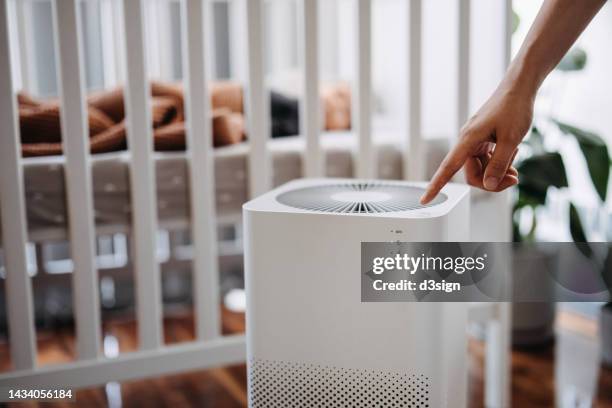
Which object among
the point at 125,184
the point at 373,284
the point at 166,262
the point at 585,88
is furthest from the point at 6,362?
the point at 585,88

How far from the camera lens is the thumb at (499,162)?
77cm

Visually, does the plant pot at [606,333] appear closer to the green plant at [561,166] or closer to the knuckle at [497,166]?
the green plant at [561,166]

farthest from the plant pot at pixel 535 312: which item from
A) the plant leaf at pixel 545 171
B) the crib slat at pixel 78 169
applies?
the crib slat at pixel 78 169

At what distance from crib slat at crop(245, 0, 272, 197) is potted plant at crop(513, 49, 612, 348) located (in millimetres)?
703

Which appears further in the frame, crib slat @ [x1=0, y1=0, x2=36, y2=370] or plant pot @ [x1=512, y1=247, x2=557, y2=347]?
plant pot @ [x1=512, y1=247, x2=557, y2=347]

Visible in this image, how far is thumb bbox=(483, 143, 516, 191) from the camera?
0.77 metres

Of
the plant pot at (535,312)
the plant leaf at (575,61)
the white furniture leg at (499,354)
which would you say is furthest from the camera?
the plant pot at (535,312)

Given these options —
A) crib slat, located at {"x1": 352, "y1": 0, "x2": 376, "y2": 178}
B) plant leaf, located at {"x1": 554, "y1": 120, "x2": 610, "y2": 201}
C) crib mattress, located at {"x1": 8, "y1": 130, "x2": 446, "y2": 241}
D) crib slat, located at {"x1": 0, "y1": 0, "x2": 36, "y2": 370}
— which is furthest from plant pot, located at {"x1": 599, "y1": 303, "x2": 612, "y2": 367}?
crib slat, located at {"x1": 0, "y1": 0, "x2": 36, "y2": 370}

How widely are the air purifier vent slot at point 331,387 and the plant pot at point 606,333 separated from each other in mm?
1010

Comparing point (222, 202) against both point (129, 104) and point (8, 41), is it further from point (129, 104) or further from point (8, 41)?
point (8, 41)

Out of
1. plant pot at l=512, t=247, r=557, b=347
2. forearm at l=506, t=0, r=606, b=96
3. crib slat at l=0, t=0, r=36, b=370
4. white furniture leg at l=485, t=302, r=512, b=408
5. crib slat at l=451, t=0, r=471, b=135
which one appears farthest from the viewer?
plant pot at l=512, t=247, r=557, b=347

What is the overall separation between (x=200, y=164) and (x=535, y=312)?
1.11 metres

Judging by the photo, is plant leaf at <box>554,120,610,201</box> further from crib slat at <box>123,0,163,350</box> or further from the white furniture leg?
crib slat at <box>123,0,163,350</box>

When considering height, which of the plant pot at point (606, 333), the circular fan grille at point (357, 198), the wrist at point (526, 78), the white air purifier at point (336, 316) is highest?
the wrist at point (526, 78)
